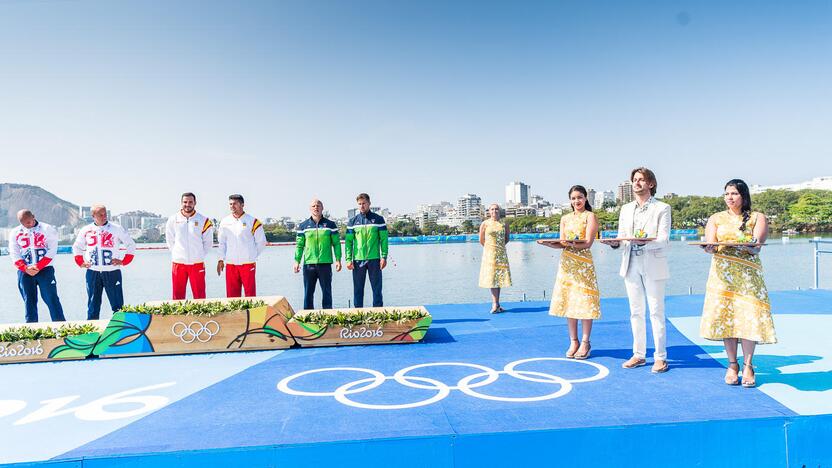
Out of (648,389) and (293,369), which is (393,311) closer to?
(293,369)

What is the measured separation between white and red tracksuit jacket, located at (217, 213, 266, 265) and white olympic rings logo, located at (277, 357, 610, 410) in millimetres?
3204

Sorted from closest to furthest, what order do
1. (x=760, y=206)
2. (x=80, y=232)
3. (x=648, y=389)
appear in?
(x=648, y=389), (x=80, y=232), (x=760, y=206)

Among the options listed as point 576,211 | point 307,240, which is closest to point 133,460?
point 576,211

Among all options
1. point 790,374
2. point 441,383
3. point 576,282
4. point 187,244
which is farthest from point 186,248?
point 790,374

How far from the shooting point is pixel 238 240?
780cm

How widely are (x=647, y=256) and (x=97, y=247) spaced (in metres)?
7.44

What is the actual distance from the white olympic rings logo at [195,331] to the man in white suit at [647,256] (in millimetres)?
4614

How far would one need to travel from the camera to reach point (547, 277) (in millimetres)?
31156

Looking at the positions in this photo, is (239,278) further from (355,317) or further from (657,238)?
(657,238)

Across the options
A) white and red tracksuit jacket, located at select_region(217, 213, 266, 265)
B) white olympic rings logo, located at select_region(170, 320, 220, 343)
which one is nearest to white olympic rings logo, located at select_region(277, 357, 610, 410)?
white olympic rings logo, located at select_region(170, 320, 220, 343)

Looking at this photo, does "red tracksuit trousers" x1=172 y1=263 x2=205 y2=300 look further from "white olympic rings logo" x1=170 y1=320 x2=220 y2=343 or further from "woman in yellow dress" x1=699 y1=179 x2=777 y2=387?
"woman in yellow dress" x1=699 y1=179 x2=777 y2=387

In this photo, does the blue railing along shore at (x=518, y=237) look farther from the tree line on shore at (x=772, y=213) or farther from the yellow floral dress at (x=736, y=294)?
the yellow floral dress at (x=736, y=294)

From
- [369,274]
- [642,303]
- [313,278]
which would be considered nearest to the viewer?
[642,303]

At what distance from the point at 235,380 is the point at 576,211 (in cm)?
394
